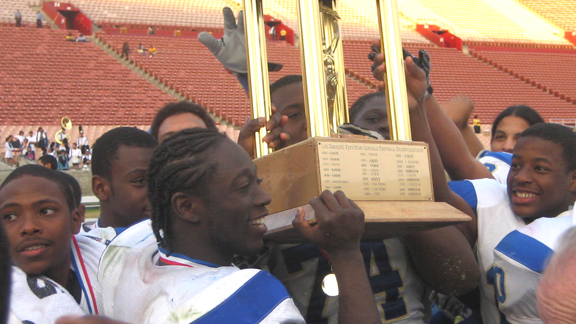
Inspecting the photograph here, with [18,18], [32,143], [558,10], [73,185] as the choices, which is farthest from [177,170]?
[558,10]

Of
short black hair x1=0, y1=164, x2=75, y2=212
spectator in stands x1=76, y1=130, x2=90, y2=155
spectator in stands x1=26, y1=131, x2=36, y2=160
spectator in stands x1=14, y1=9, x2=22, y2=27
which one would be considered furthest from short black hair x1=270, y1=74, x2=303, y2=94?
spectator in stands x1=14, y1=9, x2=22, y2=27

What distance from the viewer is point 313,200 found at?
1375mm

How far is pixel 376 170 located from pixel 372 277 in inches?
11.9

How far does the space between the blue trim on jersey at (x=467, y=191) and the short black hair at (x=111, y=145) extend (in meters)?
0.96

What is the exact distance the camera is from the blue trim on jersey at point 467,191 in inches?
71.6

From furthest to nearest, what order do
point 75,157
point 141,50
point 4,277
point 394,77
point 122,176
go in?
point 141,50, point 75,157, point 122,176, point 394,77, point 4,277

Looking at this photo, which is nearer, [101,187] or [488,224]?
[488,224]

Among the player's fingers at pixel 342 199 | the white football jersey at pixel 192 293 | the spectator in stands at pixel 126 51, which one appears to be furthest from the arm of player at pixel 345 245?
the spectator in stands at pixel 126 51

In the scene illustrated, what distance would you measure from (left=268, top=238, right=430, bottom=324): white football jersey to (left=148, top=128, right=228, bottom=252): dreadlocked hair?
0.37m

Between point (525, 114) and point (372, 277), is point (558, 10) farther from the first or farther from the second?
point (372, 277)

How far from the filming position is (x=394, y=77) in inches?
65.9

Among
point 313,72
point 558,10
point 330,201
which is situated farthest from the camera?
point 558,10

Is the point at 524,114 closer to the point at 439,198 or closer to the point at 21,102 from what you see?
the point at 439,198

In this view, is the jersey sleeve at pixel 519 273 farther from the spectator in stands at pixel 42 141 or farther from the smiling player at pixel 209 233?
the spectator in stands at pixel 42 141
